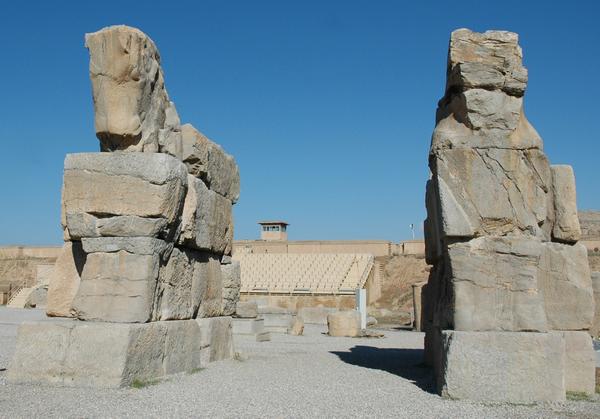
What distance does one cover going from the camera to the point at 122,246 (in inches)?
240

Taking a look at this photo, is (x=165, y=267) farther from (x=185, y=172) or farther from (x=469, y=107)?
(x=469, y=107)

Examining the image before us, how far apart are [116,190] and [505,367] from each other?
13.5 ft

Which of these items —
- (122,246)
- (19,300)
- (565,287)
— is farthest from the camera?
(19,300)

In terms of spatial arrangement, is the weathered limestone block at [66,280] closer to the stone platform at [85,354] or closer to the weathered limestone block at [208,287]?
the stone platform at [85,354]

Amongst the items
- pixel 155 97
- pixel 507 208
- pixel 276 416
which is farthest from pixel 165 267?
pixel 507 208

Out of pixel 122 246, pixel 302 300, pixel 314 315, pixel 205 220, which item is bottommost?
pixel 314 315

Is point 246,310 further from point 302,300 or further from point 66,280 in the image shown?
point 302,300

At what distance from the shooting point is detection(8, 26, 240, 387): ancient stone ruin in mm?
5738

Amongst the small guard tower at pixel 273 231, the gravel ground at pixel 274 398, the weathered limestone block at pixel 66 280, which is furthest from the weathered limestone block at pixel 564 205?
the small guard tower at pixel 273 231

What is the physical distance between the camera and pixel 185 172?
22.7 ft

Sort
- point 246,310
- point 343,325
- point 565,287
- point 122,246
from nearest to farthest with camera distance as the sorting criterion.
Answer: point 122,246
point 565,287
point 246,310
point 343,325

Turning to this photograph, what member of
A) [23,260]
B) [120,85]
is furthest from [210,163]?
[23,260]

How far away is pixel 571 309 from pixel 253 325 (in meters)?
7.17

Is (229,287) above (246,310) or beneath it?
above
